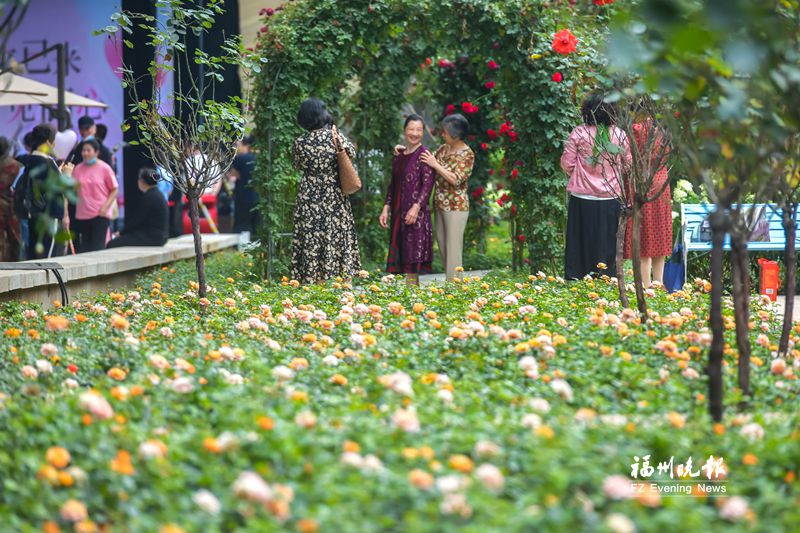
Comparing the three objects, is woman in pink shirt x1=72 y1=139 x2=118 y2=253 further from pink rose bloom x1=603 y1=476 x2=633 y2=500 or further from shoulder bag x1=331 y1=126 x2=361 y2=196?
pink rose bloom x1=603 y1=476 x2=633 y2=500

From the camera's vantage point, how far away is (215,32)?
14258mm

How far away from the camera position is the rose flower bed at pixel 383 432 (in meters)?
2.71

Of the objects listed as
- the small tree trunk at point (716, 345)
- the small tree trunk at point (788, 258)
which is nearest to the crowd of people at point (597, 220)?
the small tree trunk at point (788, 258)

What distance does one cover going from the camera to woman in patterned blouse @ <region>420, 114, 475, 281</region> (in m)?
9.19

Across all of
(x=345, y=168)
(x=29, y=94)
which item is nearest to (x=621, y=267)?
(x=345, y=168)

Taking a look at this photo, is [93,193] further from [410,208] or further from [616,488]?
[616,488]

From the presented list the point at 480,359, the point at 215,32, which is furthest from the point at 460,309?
the point at 215,32

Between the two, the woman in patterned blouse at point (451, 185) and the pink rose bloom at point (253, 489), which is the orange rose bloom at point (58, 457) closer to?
the pink rose bloom at point (253, 489)

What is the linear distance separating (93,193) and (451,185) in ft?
12.4

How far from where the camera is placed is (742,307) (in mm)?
4336

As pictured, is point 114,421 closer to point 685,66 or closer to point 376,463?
point 376,463
